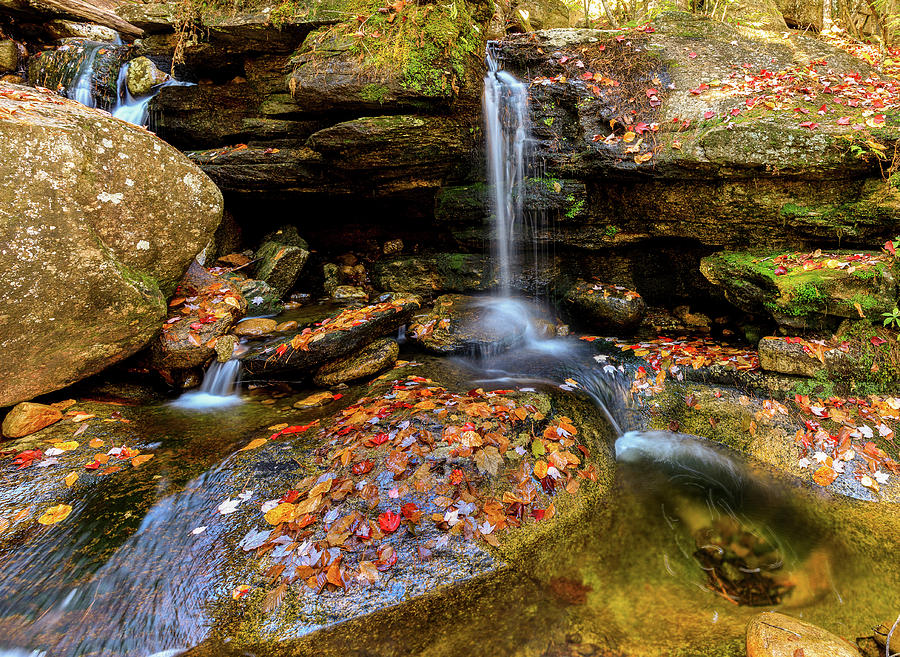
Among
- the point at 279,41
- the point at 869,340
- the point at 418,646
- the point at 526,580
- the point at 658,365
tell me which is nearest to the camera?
the point at 418,646

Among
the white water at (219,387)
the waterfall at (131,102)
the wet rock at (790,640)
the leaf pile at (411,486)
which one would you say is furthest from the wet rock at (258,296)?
the wet rock at (790,640)

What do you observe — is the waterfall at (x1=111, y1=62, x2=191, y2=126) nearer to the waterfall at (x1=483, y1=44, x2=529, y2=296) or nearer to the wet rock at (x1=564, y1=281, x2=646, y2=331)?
the waterfall at (x1=483, y1=44, x2=529, y2=296)

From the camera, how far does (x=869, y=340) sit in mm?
4617

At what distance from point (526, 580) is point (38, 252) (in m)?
5.49

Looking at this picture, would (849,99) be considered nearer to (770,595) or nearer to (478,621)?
(770,595)

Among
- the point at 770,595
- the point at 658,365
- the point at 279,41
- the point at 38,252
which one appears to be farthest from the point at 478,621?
the point at 279,41

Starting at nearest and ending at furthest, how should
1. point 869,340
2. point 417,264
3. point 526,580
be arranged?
point 526,580
point 869,340
point 417,264

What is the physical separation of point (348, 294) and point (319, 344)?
3127 millimetres

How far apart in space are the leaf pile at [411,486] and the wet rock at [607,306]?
10.1ft

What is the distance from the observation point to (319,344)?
17.6 feet

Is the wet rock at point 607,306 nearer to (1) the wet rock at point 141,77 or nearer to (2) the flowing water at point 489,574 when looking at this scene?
(2) the flowing water at point 489,574

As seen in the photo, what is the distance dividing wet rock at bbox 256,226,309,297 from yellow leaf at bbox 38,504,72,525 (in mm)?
4683

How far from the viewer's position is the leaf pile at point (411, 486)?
2.91m

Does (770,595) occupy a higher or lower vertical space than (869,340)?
lower
